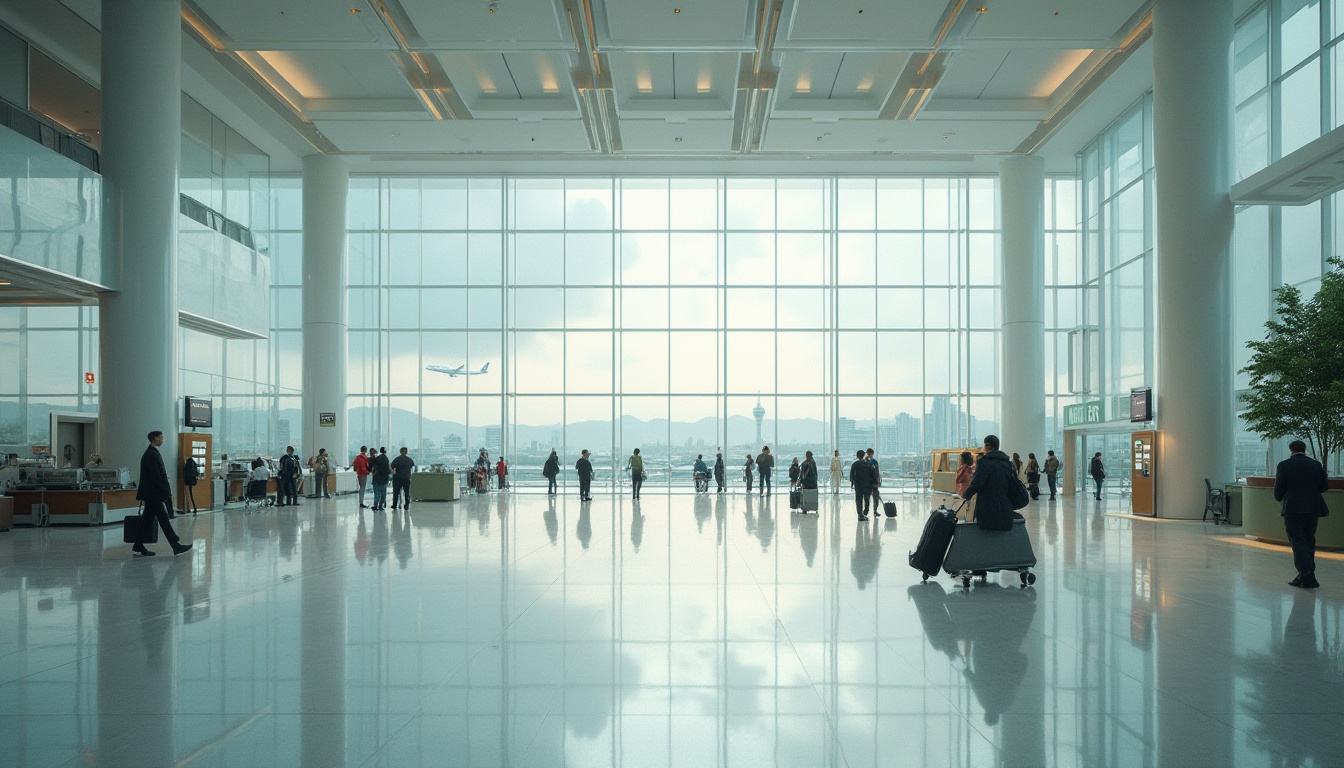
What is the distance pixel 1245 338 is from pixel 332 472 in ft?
76.2

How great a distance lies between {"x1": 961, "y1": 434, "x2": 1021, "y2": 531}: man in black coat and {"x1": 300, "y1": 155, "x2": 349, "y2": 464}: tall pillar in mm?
23473

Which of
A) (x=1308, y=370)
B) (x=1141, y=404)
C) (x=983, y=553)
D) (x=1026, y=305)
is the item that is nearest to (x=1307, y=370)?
(x=1308, y=370)

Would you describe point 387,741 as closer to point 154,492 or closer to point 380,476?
point 154,492

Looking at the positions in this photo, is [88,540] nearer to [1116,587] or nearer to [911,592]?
[911,592]

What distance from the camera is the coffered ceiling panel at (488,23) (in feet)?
58.6

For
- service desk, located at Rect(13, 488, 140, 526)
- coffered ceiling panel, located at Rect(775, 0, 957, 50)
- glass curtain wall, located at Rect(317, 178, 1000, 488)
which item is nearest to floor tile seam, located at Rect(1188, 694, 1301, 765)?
coffered ceiling panel, located at Rect(775, 0, 957, 50)

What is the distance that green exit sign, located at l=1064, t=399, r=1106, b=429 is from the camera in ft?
81.5

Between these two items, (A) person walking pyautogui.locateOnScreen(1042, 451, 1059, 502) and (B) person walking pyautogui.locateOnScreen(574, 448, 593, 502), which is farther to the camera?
(A) person walking pyautogui.locateOnScreen(1042, 451, 1059, 502)

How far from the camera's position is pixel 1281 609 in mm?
7785

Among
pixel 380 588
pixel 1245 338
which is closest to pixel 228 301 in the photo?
pixel 380 588

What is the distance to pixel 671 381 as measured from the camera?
3098cm

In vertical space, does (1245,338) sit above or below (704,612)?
above

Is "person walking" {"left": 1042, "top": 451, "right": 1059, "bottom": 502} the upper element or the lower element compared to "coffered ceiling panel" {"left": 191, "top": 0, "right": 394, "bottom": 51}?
lower

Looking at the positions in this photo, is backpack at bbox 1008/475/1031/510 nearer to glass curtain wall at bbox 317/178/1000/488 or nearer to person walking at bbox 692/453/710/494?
person walking at bbox 692/453/710/494
